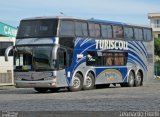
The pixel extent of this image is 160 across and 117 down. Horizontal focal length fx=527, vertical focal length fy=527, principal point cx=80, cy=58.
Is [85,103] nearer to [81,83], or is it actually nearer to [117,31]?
[81,83]

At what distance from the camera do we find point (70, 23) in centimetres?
2695

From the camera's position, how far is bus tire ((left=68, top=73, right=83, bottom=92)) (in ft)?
89.4

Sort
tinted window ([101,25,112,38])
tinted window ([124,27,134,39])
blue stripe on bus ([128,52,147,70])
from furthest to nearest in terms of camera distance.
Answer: blue stripe on bus ([128,52,147,70])
tinted window ([124,27,134,39])
tinted window ([101,25,112,38])

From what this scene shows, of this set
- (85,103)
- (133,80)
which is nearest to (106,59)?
(133,80)

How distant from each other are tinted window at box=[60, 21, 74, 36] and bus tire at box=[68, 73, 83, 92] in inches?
92.1

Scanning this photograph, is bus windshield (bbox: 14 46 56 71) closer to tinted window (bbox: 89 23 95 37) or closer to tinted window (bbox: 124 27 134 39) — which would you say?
tinted window (bbox: 89 23 95 37)

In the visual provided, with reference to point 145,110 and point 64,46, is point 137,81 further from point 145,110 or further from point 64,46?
point 145,110

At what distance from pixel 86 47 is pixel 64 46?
1897mm

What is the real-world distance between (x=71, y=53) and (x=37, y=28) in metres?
2.13

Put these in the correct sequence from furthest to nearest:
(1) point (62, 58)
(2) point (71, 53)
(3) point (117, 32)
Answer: (3) point (117, 32) → (2) point (71, 53) → (1) point (62, 58)

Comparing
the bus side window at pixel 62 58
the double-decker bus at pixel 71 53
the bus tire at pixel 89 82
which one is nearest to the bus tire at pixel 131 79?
the double-decker bus at pixel 71 53

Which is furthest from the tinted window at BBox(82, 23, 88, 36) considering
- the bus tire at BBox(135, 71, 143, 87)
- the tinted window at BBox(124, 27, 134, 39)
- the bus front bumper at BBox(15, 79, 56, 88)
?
the bus tire at BBox(135, 71, 143, 87)

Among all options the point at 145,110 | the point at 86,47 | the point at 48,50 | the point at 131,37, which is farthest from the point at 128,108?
the point at 131,37

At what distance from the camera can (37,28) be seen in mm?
26531
